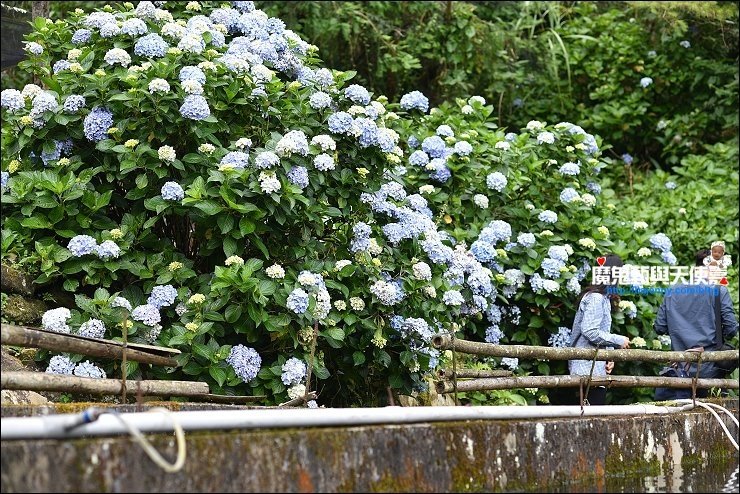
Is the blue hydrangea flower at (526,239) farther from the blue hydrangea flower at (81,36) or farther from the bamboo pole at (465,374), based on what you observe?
the blue hydrangea flower at (81,36)

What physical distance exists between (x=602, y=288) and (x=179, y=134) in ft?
10.5

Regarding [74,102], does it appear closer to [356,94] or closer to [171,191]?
[171,191]

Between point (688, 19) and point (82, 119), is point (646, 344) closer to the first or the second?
point (82, 119)

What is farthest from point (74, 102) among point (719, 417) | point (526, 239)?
point (719, 417)

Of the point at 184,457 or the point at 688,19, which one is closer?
the point at 184,457

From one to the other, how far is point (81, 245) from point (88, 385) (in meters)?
1.42

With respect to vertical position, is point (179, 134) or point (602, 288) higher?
point (179, 134)

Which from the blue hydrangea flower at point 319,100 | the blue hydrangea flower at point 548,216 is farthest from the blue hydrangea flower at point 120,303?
the blue hydrangea flower at point 548,216

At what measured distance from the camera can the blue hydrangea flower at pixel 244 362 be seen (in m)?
5.56

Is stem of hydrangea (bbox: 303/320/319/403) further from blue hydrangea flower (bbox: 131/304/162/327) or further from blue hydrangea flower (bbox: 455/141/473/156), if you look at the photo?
blue hydrangea flower (bbox: 455/141/473/156)

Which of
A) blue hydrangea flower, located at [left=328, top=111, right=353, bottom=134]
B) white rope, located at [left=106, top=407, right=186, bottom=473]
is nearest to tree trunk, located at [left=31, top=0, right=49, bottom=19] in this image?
blue hydrangea flower, located at [left=328, top=111, right=353, bottom=134]

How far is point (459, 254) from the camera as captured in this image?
701 cm

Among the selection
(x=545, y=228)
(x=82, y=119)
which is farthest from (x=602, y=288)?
(x=82, y=119)

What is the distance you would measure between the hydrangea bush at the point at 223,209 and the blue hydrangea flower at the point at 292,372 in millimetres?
11
